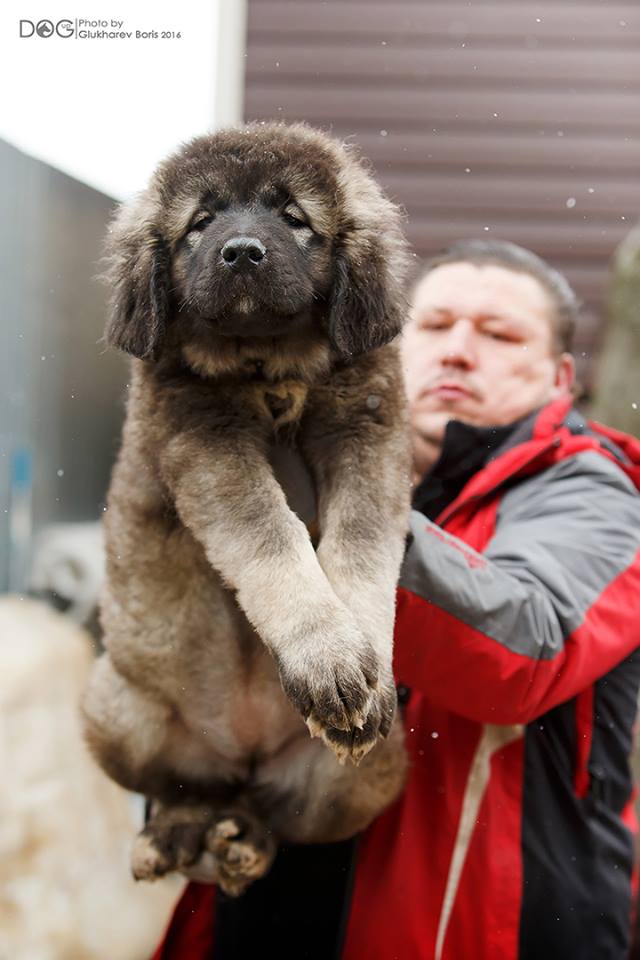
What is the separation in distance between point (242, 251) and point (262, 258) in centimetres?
5

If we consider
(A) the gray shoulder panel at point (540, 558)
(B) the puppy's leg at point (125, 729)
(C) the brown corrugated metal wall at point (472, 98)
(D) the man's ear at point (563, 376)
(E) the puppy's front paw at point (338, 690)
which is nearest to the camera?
(E) the puppy's front paw at point (338, 690)

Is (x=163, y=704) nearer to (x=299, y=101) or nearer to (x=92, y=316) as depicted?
(x=92, y=316)

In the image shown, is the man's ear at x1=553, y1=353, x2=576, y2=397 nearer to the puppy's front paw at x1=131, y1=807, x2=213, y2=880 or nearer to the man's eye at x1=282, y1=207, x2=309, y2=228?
the man's eye at x1=282, y1=207, x2=309, y2=228

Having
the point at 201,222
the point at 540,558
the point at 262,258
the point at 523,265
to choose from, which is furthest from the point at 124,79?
the point at 540,558

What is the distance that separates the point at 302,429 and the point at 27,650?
4.68ft

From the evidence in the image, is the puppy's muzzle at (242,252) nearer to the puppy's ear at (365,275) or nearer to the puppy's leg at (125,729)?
the puppy's ear at (365,275)

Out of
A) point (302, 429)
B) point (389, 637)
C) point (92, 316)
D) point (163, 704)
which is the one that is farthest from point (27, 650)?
point (389, 637)

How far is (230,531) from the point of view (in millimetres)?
1818

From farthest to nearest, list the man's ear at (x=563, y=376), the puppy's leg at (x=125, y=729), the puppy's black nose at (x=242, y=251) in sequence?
the man's ear at (x=563, y=376) < the puppy's leg at (x=125, y=729) < the puppy's black nose at (x=242, y=251)

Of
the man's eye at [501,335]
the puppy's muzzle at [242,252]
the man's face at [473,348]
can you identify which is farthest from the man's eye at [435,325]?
the puppy's muzzle at [242,252]

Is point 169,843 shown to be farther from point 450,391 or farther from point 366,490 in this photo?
point 450,391

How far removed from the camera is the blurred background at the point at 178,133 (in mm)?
2312

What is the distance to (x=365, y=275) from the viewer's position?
1938 mm

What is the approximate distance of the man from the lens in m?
2.11
